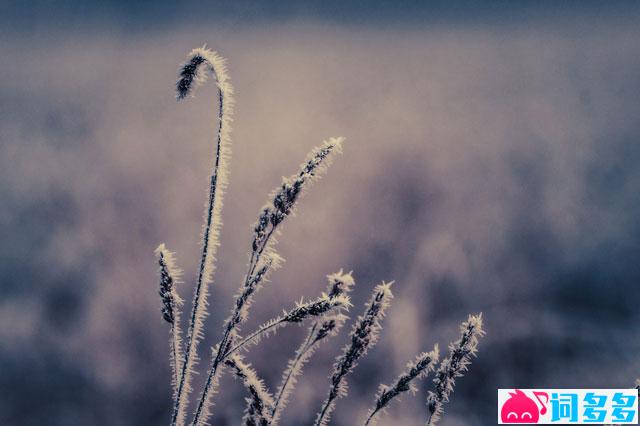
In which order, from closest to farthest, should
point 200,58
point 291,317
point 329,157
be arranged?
point 291,317 < point 329,157 < point 200,58

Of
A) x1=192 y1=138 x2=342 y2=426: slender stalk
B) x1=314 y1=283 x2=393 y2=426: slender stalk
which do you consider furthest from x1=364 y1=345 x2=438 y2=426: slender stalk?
x1=192 y1=138 x2=342 y2=426: slender stalk

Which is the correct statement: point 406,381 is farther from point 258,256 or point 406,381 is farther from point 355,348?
point 258,256

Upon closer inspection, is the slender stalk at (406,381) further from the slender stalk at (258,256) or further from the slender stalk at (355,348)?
the slender stalk at (258,256)

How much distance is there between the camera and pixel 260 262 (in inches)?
94.2

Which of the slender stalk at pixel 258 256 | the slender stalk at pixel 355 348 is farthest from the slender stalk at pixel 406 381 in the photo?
the slender stalk at pixel 258 256

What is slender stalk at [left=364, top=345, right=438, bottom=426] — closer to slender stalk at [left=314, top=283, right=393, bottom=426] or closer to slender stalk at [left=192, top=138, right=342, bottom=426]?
slender stalk at [left=314, top=283, right=393, bottom=426]

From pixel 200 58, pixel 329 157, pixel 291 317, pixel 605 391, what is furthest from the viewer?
pixel 605 391

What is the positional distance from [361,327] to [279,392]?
22.7 inches

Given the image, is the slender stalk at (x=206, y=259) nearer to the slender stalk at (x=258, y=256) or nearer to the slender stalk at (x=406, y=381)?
the slender stalk at (x=258, y=256)

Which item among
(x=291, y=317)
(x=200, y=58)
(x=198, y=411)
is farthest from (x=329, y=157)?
(x=198, y=411)

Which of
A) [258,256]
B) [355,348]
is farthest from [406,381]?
[258,256]

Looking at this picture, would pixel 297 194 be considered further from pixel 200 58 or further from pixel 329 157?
pixel 200 58

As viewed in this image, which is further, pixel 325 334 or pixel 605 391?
pixel 605 391

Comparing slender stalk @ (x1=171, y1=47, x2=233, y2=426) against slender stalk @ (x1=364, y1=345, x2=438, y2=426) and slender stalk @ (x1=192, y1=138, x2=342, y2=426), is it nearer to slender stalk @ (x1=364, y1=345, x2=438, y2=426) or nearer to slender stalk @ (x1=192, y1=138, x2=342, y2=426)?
slender stalk @ (x1=192, y1=138, x2=342, y2=426)
